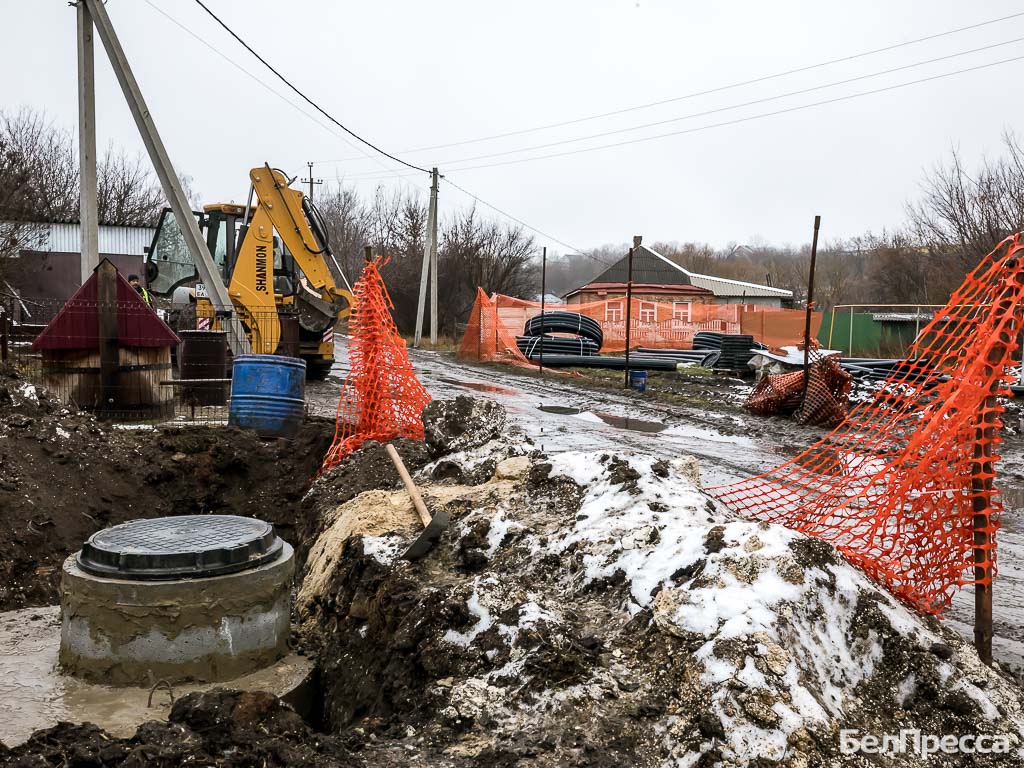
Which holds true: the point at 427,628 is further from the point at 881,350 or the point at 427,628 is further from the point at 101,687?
the point at 881,350

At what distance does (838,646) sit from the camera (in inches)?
123

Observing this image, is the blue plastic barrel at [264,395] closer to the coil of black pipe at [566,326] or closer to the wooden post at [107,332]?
the wooden post at [107,332]

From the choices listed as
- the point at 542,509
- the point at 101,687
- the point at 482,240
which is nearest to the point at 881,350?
the point at 482,240

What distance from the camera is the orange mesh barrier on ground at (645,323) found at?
2427cm

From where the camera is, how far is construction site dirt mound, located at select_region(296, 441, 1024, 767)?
2789mm

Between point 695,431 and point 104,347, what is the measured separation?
7.69 m

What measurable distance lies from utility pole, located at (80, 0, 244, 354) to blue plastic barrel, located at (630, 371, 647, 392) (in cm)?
775

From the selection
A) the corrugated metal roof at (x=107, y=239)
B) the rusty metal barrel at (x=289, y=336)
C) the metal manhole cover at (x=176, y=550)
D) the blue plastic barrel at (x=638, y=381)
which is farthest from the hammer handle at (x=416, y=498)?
the corrugated metal roof at (x=107, y=239)

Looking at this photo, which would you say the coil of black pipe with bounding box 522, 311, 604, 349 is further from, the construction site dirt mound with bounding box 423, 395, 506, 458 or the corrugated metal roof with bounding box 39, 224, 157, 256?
the construction site dirt mound with bounding box 423, 395, 506, 458

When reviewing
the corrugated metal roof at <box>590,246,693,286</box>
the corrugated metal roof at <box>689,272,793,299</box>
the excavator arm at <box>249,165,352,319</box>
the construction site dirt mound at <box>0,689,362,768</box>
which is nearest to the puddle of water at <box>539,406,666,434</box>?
the excavator arm at <box>249,165,352,319</box>

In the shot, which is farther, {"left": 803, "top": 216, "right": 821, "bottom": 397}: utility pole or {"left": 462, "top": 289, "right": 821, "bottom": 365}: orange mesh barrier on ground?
{"left": 462, "top": 289, "right": 821, "bottom": 365}: orange mesh barrier on ground

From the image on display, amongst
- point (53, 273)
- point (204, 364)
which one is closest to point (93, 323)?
point (204, 364)

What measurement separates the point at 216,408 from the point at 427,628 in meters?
6.87

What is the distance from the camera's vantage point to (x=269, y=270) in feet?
47.4
